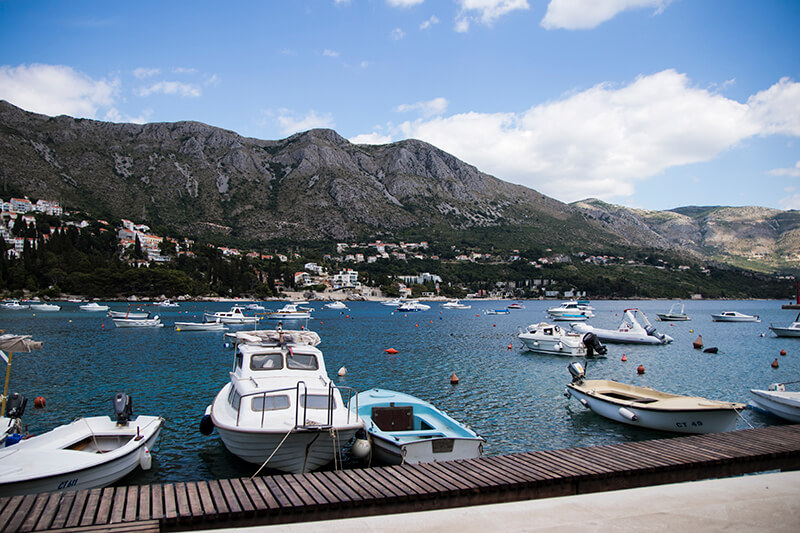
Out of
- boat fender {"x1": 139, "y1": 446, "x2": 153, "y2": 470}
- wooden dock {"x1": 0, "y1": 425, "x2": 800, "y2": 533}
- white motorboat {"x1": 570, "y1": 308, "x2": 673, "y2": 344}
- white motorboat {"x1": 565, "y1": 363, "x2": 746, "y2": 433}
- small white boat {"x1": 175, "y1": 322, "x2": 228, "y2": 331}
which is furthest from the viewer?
small white boat {"x1": 175, "y1": 322, "x2": 228, "y2": 331}

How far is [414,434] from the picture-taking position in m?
13.2

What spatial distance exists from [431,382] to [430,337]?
26.9 metres

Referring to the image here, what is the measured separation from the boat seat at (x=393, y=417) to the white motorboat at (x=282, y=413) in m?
1.89

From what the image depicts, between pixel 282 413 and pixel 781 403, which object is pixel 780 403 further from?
pixel 282 413

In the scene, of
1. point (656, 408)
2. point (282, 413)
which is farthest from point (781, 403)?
point (282, 413)

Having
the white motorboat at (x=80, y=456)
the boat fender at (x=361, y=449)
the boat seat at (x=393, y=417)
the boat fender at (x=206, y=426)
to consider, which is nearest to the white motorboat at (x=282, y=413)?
the boat fender at (x=206, y=426)

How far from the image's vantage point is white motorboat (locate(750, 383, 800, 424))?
17133mm

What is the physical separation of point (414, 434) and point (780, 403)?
1437 cm

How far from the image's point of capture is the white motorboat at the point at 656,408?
15.8 meters

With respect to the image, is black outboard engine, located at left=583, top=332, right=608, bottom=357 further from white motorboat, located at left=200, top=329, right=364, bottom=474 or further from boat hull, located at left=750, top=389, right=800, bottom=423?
white motorboat, located at left=200, top=329, right=364, bottom=474

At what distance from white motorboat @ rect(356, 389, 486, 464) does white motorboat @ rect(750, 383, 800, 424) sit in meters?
12.6

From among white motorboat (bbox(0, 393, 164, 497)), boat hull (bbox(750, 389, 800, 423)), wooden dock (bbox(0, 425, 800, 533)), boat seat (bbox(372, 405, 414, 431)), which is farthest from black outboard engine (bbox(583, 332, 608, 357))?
white motorboat (bbox(0, 393, 164, 497))

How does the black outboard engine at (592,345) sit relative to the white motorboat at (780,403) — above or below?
below

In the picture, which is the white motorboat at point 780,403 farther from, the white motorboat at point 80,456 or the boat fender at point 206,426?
the white motorboat at point 80,456
